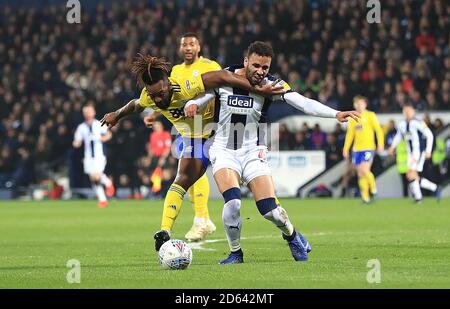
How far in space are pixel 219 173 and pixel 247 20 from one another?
73.2ft

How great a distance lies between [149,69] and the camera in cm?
1055

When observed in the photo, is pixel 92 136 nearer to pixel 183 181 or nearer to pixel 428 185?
pixel 428 185

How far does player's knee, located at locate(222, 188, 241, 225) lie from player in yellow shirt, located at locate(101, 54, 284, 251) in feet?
2.23

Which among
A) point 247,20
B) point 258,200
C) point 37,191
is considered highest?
point 247,20

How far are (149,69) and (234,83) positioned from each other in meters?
0.85

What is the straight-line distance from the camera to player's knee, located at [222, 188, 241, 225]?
1027 centimetres

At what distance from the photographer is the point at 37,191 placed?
3017 centimetres

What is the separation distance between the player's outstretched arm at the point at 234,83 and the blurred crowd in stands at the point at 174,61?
16.5 metres

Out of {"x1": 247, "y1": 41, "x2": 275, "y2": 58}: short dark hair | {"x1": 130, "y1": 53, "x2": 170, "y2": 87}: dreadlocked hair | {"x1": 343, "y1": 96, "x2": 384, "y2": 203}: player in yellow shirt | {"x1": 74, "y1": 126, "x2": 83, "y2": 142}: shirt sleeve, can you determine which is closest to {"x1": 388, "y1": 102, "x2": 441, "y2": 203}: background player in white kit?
{"x1": 343, "y1": 96, "x2": 384, "y2": 203}: player in yellow shirt

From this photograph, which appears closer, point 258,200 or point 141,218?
point 258,200

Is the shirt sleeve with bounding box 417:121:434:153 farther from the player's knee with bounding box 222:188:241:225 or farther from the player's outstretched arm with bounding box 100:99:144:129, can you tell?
the player's knee with bounding box 222:188:241:225

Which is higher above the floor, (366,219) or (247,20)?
(247,20)
